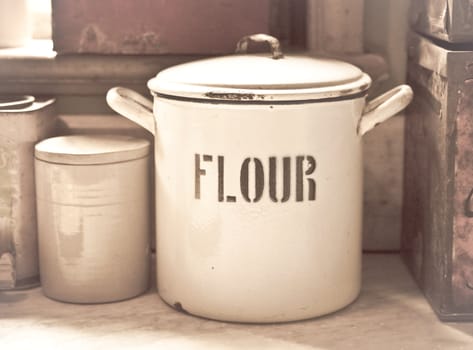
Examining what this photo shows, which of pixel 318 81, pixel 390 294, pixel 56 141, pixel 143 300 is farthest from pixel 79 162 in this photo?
pixel 390 294

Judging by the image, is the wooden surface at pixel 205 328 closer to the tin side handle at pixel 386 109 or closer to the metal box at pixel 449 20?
the tin side handle at pixel 386 109

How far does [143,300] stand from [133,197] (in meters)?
0.14

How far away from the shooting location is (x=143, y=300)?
131 cm

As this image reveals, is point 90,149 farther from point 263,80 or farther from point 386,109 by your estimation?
point 386,109

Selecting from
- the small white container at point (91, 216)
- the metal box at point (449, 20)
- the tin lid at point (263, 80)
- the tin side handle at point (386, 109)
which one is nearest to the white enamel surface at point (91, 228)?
the small white container at point (91, 216)

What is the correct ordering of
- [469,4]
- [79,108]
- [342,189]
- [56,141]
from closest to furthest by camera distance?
[469,4] < [342,189] < [56,141] < [79,108]

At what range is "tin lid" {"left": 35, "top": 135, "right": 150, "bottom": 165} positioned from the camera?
125 centimetres

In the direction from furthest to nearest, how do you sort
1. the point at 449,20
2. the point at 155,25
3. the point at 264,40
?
the point at 155,25 → the point at 264,40 → the point at 449,20

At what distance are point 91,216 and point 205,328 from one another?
8.5 inches

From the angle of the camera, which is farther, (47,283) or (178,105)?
(47,283)

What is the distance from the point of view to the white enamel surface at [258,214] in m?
1.16

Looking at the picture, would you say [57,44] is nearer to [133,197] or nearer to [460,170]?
[133,197]

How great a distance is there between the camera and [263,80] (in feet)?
3.77

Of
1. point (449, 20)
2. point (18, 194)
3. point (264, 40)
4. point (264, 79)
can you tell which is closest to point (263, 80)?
point (264, 79)
